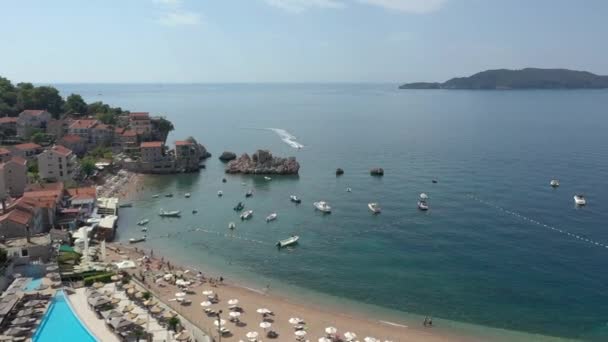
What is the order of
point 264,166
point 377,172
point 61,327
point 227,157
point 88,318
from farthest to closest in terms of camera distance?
point 227,157 → point 264,166 → point 377,172 → point 88,318 → point 61,327

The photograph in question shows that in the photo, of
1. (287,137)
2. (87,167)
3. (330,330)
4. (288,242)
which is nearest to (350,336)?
(330,330)

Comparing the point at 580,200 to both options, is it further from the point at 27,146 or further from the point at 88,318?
the point at 27,146

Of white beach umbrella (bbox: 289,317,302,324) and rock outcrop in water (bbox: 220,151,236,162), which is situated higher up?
rock outcrop in water (bbox: 220,151,236,162)

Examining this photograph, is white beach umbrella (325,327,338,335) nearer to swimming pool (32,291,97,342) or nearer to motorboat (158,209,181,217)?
swimming pool (32,291,97,342)

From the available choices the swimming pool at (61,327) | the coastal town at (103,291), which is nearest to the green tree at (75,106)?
the coastal town at (103,291)

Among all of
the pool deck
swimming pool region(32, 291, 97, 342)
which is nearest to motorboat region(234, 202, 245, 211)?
the pool deck

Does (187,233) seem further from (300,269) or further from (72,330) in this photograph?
(72,330)

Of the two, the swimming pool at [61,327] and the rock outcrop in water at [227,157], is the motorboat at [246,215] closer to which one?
the swimming pool at [61,327]
